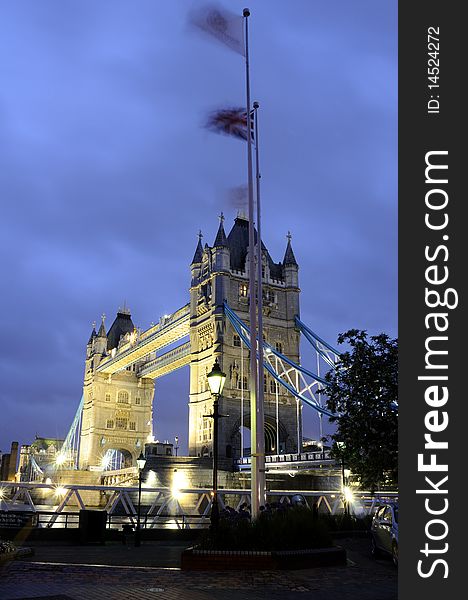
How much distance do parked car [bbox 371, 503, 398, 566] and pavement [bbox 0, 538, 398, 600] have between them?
0.37 meters

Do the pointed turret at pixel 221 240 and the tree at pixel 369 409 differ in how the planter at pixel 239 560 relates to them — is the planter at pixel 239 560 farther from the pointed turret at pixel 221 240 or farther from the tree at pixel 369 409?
the pointed turret at pixel 221 240

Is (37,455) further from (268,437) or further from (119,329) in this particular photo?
(268,437)

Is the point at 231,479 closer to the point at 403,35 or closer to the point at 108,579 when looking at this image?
the point at 108,579

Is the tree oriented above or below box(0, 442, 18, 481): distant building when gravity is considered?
above

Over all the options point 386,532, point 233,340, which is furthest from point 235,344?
point 386,532

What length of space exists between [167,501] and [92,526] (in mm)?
14205

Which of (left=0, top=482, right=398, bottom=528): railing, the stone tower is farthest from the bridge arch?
the stone tower

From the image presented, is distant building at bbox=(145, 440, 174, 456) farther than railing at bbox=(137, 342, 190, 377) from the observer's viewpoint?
No

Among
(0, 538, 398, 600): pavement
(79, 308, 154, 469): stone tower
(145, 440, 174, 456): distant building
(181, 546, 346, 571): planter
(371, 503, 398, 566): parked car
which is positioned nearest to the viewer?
(0, 538, 398, 600): pavement

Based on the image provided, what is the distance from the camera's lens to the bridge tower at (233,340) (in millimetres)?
61281

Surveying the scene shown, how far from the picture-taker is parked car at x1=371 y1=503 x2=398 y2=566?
14578mm

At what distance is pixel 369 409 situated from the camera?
21.8 meters

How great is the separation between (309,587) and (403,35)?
405 inches

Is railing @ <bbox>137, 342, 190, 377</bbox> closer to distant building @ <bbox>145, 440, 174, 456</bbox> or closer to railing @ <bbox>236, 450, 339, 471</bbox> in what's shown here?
distant building @ <bbox>145, 440, 174, 456</bbox>
